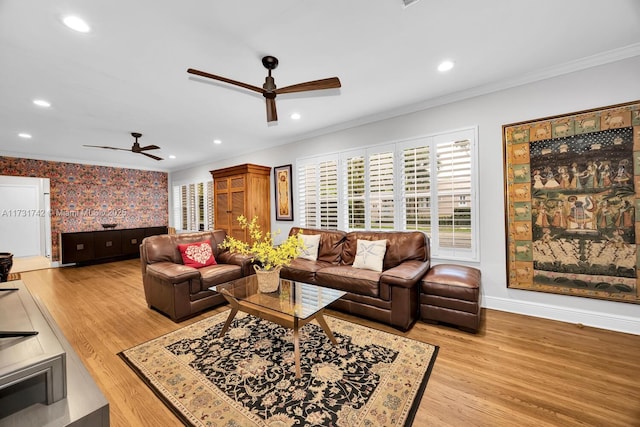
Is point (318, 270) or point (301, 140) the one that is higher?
point (301, 140)

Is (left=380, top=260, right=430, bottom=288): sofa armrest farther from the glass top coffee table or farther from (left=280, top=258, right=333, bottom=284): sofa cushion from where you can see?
(left=280, top=258, right=333, bottom=284): sofa cushion

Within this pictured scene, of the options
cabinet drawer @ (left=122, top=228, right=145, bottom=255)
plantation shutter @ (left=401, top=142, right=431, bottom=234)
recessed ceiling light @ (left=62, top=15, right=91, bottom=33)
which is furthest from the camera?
cabinet drawer @ (left=122, top=228, right=145, bottom=255)

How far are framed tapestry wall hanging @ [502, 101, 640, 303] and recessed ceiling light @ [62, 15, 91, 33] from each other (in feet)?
13.5

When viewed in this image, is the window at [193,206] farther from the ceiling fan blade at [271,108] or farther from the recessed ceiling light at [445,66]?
the recessed ceiling light at [445,66]

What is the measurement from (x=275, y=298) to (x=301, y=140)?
3.34 meters

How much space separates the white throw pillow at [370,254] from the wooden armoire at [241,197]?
2442 millimetres

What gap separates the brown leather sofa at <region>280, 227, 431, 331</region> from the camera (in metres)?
2.66

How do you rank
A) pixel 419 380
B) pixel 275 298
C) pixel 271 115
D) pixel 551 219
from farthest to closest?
pixel 551 219, pixel 271 115, pixel 275 298, pixel 419 380

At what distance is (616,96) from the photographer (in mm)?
2479

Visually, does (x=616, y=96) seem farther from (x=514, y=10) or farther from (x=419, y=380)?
(x=419, y=380)

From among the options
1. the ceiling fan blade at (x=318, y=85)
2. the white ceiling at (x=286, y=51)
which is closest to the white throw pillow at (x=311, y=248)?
the white ceiling at (x=286, y=51)

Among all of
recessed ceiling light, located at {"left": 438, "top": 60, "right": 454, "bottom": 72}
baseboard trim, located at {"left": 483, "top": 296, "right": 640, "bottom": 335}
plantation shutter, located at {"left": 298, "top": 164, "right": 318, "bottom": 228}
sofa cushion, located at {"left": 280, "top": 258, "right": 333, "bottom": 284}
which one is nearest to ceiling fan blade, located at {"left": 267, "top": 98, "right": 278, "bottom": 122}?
recessed ceiling light, located at {"left": 438, "top": 60, "right": 454, "bottom": 72}

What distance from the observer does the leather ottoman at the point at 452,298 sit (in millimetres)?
2531

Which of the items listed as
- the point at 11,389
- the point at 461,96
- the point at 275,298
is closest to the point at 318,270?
the point at 275,298
